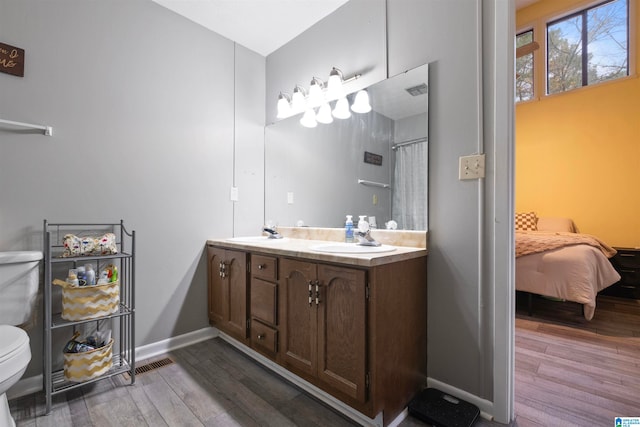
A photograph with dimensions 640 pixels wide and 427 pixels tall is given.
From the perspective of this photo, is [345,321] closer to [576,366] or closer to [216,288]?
[216,288]

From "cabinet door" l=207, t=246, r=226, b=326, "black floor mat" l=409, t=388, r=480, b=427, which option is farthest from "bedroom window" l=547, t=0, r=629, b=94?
"cabinet door" l=207, t=246, r=226, b=326

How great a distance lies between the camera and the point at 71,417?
1377 mm

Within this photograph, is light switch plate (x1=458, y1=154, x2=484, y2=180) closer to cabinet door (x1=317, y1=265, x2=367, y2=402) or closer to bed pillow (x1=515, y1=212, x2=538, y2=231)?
cabinet door (x1=317, y1=265, x2=367, y2=402)

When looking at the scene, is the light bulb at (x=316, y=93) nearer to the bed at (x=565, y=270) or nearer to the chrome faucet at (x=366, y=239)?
the chrome faucet at (x=366, y=239)

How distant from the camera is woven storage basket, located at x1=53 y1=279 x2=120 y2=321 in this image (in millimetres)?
1481

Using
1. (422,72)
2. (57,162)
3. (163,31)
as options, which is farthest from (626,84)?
(57,162)

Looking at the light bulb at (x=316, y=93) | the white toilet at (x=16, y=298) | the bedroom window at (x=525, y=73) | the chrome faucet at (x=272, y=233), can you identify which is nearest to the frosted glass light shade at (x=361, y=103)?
the light bulb at (x=316, y=93)

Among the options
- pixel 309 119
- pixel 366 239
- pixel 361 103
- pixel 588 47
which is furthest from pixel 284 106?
pixel 588 47

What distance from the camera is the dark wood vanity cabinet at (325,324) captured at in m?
1.25

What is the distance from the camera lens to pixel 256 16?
215cm

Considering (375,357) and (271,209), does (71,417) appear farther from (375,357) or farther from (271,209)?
(271,209)

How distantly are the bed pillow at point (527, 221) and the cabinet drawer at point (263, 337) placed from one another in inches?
157

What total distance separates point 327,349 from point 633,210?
4.38 metres

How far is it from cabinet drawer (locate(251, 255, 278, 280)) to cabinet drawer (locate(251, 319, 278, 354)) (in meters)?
0.30
